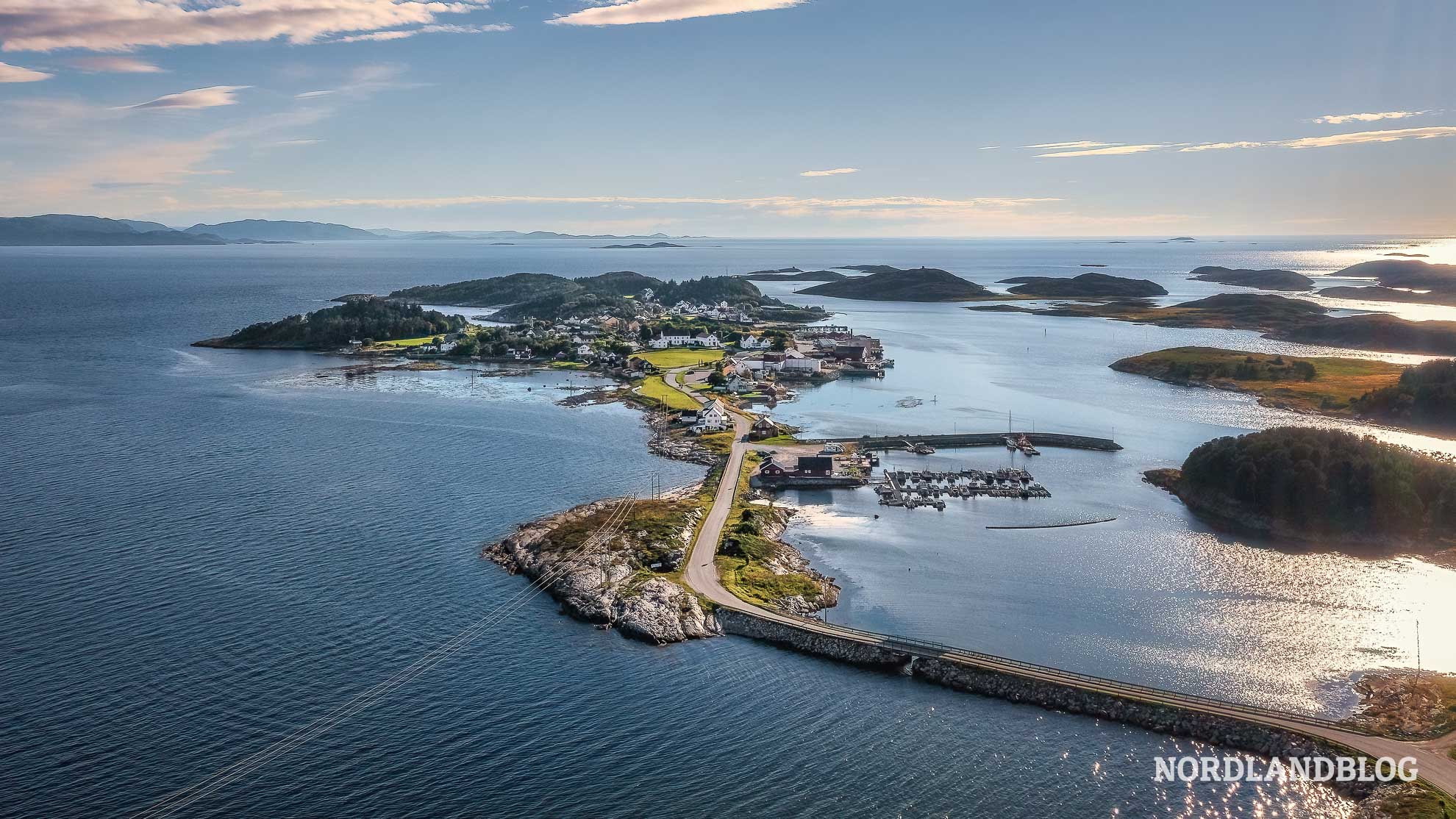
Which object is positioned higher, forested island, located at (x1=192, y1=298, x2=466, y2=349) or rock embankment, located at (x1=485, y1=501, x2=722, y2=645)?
forested island, located at (x1=192, y1=298, x2=466, y2=349)

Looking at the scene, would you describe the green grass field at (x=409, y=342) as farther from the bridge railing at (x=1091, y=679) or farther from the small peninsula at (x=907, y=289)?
the small peninsula at (x=907, y=289)

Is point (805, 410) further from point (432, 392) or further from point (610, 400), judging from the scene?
point (432, 392)

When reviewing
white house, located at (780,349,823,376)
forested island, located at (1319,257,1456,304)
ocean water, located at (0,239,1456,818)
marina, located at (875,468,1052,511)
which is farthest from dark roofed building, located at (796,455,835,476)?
forested island, located at (1319,257,1456,304)

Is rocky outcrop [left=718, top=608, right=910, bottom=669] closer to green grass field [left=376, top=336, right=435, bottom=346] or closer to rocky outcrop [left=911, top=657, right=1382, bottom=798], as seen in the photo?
rocky outcrop [left=911, top=657, right=1382, bottom=798]

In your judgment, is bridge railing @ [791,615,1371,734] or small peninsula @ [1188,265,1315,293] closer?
bridge railing @ [791,615,1371,734]

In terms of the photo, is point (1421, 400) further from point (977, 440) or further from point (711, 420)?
point (711, 420)

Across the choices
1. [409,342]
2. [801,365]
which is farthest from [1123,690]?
[409,342]
